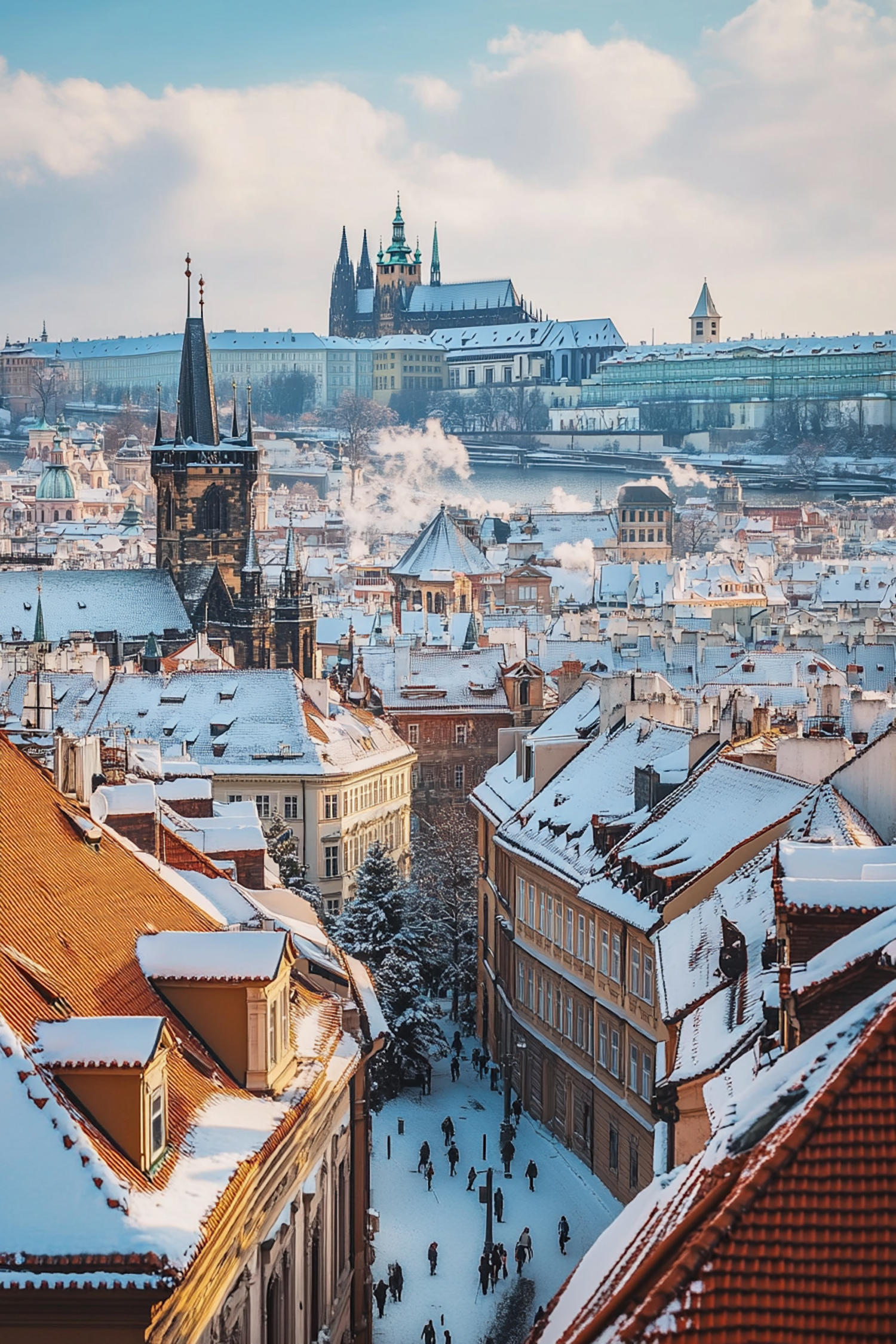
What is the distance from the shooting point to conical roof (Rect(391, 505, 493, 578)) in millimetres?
110062

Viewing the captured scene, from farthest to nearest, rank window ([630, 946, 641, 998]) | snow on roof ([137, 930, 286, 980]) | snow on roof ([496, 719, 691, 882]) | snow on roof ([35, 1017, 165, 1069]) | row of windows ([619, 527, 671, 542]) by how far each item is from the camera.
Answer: row of windows ([619, 527, 671, 542]) → snow on roof ([496, 719, 691, 882]) → window ([630, 946, 641, 998]) → snow on roof ([137, 930, 286, 980]) → snow on roof ([35, 1017, 165, 1069])

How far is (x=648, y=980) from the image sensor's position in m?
25.2

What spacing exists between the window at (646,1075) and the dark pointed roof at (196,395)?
58.9m

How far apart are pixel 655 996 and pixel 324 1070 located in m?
9.30

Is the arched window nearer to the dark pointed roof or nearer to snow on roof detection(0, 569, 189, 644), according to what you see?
the dark pointed roof

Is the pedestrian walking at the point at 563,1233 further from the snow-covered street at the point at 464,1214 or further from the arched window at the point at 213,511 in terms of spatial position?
the arched window at the point at 213,511

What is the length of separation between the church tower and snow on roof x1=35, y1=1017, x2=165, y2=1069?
6864cm

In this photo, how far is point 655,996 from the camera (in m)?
24.2

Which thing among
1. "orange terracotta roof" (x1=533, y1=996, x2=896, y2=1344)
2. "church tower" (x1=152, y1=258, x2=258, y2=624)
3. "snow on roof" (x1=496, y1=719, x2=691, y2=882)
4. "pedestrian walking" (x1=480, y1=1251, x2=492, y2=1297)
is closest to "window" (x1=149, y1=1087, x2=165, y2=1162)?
"orange terracotta roof" (x1=533, y1=996, x2=896, y2=1344)

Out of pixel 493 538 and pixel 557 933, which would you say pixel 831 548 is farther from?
pixel 557 933

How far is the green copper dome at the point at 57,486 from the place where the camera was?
181125mm

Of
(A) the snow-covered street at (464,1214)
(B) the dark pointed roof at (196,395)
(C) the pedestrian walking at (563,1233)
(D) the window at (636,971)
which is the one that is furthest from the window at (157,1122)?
(B) the dark pointed roof at (196,395)

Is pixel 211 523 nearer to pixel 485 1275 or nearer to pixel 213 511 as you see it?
pixel 213 511

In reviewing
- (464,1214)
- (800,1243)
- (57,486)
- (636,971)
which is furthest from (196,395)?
(57,486)
